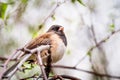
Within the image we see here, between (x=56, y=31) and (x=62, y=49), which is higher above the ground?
(x=56, y=31)

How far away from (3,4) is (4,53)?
6.01 ft

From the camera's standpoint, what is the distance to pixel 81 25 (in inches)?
185

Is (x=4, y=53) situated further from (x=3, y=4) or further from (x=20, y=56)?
(x=20, y=56)

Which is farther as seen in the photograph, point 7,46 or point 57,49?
point 7,46

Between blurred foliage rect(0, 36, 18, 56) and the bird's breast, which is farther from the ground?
blurred foliage rect(0, 36, 18, 56)

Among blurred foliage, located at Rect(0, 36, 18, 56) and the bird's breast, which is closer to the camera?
the bird's breast

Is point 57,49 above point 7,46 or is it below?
below

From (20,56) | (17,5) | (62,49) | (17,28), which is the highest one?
(17,28)

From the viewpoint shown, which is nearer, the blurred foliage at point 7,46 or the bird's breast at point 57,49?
the bird's breast at point 57,49

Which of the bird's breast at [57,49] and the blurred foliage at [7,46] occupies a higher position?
the blurred foliage at [7,46]

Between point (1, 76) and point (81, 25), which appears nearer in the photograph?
point (1, 76)

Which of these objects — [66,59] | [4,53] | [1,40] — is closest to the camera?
[4,53]

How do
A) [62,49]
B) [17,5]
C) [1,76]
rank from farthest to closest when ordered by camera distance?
[17,5]
[62,49]
[1,76]

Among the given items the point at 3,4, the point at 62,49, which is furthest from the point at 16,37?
the point at 3,4
